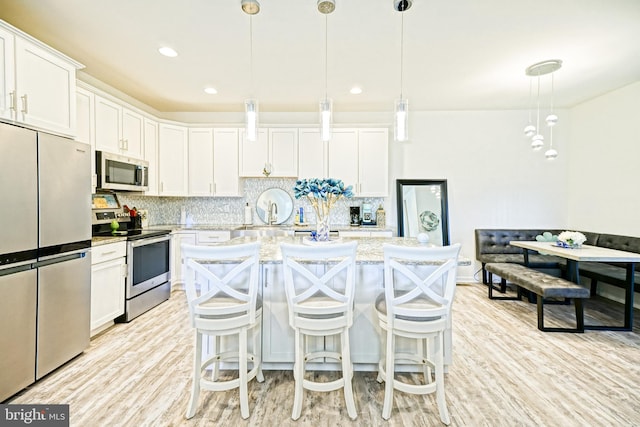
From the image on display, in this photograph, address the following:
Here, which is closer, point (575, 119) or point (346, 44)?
point (346, 44)

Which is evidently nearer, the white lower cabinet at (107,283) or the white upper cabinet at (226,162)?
the white lower cabinet at (107,283)

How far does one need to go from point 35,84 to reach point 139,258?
1879mm

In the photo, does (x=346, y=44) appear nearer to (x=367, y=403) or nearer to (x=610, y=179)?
(x=367, y=403)

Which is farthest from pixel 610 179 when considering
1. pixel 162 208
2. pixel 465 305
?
pixel 162 208

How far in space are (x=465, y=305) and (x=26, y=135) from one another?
460 centimetres

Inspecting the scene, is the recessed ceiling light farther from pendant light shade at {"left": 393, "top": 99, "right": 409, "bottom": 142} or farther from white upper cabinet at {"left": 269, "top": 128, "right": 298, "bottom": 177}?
pendant light shade at {"left": 393, "top": 99, "right": 409, "bottom": 142}

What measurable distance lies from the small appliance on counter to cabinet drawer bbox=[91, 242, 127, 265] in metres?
3.24

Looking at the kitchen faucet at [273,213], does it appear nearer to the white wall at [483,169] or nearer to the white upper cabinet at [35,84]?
the white wall at [483,169]

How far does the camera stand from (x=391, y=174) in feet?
16.0

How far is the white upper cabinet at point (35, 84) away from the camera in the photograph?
198cm

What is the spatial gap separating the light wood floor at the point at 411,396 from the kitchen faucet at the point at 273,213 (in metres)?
2.25

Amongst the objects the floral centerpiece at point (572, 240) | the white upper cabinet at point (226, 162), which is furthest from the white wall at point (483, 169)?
the white upper cabinet at point (226, 162)

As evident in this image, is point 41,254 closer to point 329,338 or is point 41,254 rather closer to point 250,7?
point 329,338

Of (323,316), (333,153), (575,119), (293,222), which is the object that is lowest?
(323,316)
